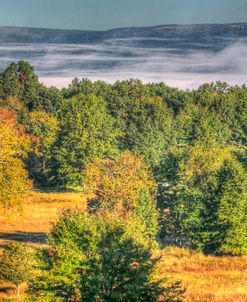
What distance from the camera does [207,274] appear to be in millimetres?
51625

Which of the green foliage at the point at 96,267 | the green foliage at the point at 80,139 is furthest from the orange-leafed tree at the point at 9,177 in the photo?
the green foliage at the point at 80,139

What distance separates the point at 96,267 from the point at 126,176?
31.7 metres

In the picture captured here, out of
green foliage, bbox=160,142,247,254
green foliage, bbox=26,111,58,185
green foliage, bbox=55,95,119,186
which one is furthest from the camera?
green foliage, bbox=26,111,58,185

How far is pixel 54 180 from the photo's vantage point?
101 m

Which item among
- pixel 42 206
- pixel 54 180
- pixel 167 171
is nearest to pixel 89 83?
pixel 54 180

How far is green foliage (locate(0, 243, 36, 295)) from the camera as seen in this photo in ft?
132

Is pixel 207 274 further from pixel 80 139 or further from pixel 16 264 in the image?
pixel 80 139

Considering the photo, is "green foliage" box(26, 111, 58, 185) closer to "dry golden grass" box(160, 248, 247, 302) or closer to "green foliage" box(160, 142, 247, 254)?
"green foliage" box(160, 142, 247, 254)

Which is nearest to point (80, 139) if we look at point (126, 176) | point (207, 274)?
point (126, 176)

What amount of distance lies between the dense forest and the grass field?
2.00 m

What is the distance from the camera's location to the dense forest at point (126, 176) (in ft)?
88.3

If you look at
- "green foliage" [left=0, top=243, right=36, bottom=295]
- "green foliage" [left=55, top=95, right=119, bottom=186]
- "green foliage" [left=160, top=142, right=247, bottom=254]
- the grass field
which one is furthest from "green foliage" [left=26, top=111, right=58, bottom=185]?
"green foliage" [left=0, top=243, right=36, bottom=295]

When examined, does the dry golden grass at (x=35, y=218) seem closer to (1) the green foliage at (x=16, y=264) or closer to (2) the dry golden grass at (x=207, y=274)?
(1) the green foliage at (x=16, y=264)

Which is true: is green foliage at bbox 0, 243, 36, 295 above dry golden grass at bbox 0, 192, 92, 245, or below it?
above
